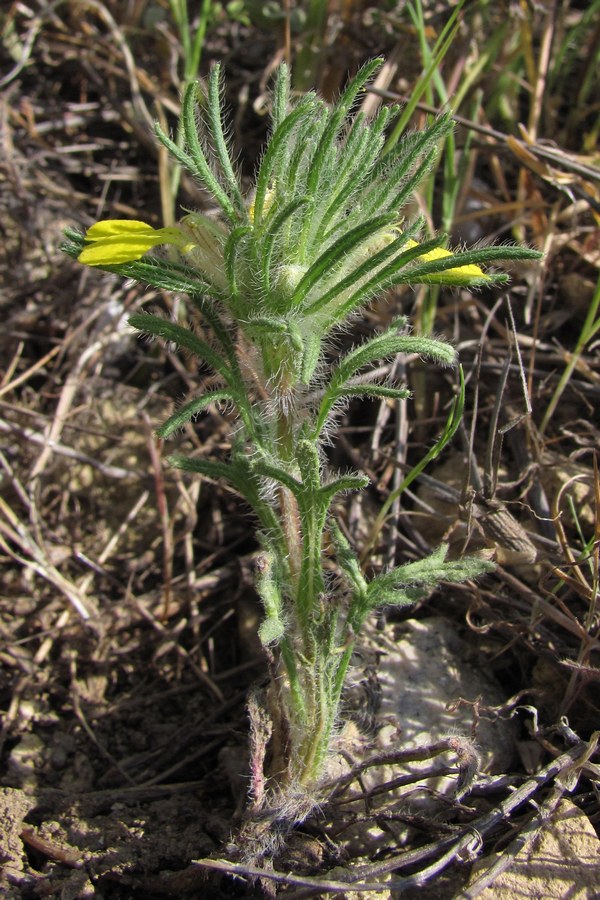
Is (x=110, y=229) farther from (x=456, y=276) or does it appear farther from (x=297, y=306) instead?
(x=456, y=276)

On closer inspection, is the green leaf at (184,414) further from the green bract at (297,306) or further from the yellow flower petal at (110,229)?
the yellow flower petal at (110,229)

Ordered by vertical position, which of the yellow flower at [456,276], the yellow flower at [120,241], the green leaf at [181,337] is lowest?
the green leaf at [181,337]

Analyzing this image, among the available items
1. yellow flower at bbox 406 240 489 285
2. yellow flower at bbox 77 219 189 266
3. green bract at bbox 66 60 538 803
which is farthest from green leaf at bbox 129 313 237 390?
yellow flower at bbox 406 240 489 285

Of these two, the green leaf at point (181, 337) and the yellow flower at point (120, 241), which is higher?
the yellow flower at point (120, 241)

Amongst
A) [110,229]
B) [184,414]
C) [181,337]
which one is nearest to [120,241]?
[110,229]

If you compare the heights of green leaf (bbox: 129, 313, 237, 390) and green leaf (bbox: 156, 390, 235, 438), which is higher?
green leaf (bbox: 129, 313, 237, 390)

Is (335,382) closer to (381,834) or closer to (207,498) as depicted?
(381,834)

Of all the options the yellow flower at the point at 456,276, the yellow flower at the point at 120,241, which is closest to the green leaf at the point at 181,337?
the yellow flower at the point at 120,241

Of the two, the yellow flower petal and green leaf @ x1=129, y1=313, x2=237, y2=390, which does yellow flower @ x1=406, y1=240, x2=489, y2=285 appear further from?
the yellow flower petal
